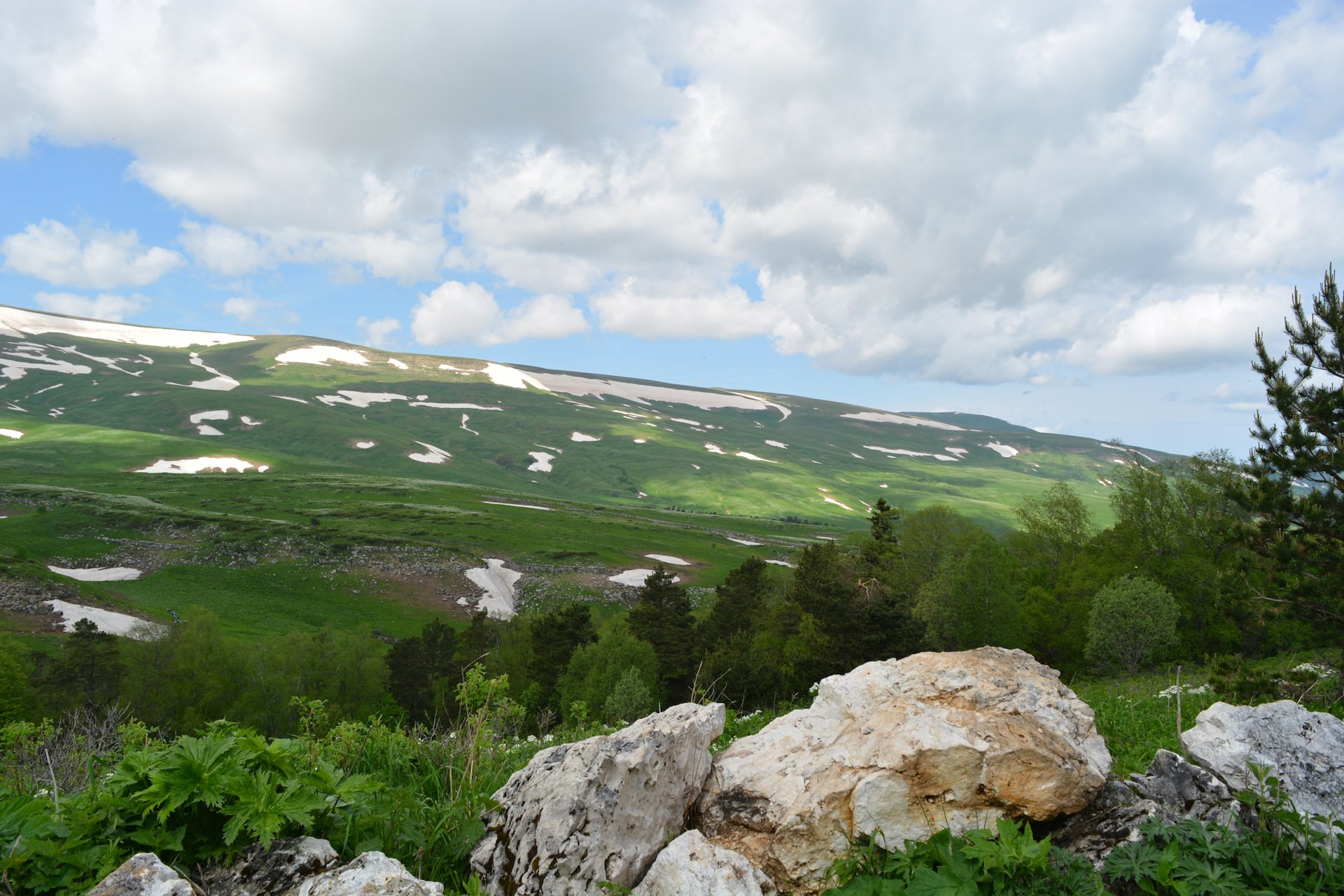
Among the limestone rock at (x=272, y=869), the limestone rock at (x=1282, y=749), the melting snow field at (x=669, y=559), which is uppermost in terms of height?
the limestone rock at (x=1282, y=749)

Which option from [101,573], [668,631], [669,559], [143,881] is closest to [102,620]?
[101,573]

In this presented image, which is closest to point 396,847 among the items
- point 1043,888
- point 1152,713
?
point 1043,888

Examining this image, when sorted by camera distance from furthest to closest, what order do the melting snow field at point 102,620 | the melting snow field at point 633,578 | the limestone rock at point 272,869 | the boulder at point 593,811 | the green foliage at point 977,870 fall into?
the melting snow field at point 633,578, the melting snow field at point 102,620, the boulder at point 593,811, the green foliage at point 977,870, the limestone rock at point 272,869

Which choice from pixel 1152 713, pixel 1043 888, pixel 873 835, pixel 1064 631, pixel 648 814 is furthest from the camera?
pixel 1064 631

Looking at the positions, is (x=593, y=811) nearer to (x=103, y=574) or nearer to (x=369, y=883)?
(x=369, y=883)

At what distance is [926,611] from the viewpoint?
62.9 metres

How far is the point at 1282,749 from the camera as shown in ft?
22.5

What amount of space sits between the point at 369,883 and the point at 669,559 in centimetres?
12447

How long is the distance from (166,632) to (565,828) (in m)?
75.4

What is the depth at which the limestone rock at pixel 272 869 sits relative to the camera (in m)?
5.28

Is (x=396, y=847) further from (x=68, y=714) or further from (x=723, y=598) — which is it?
(x=723, y=598)

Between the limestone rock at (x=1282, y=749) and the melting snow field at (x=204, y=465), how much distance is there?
216 meters

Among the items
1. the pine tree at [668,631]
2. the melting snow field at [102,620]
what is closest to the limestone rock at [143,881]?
the pine tree at [668,631]

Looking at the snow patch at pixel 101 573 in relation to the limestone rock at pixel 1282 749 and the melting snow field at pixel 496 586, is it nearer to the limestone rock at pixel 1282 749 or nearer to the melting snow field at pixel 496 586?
the melting snow field at pixel 496 586
